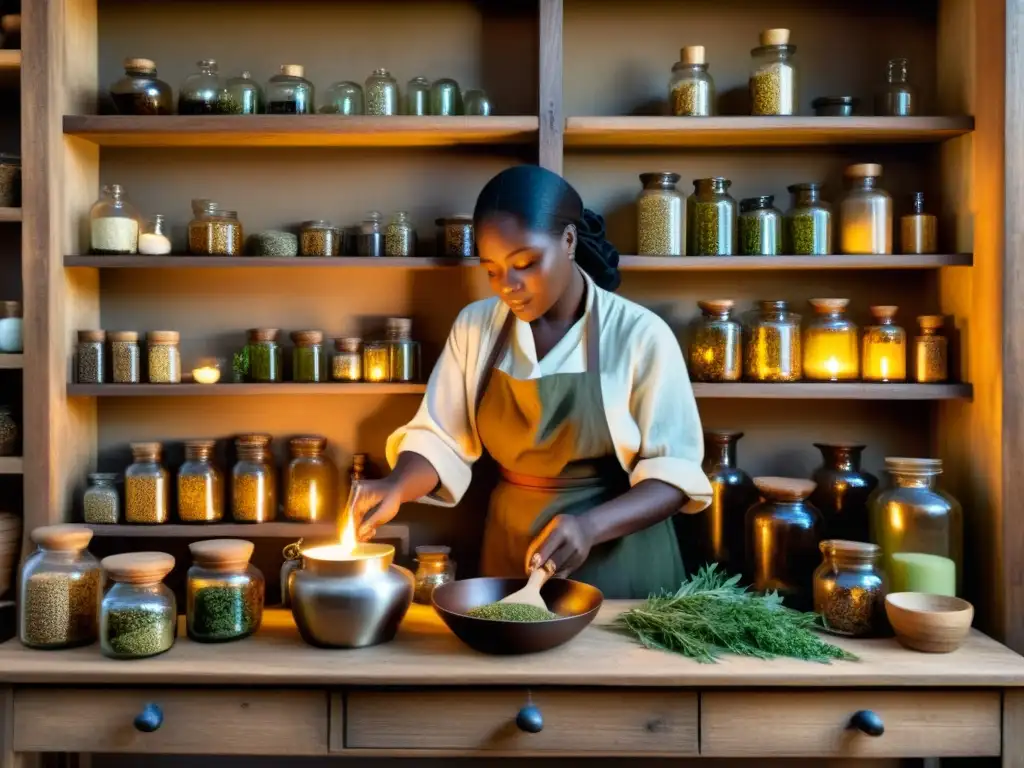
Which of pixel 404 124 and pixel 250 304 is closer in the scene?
pixel 404 124

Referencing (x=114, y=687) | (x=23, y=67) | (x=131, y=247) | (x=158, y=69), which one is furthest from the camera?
(x=158, y=69)

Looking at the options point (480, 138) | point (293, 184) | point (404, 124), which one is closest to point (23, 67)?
point (293, 184)

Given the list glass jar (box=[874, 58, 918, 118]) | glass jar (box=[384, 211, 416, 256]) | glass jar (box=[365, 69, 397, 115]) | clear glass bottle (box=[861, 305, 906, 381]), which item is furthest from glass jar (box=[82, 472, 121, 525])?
glass jar (box=[874, 58, 918, 118])

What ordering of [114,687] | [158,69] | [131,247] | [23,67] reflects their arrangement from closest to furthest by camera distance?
[114,687] < [23,67] < [131,247] < [158,69]

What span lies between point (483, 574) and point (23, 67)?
1.57 meters

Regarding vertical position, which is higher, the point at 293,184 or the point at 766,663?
the point at 293,184

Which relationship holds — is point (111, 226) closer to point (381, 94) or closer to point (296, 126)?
point (296, 126)

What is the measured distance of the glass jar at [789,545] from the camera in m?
1.91

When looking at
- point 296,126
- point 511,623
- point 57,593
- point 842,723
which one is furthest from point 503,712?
point 296,126

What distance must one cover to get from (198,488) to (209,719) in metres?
0.77

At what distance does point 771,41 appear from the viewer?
2.12 m

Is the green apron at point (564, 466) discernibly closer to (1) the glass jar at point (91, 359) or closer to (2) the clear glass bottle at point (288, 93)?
(2) the clear glass bottle at point (288, 93)

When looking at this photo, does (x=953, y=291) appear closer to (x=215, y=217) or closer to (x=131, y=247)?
(x=215, y=217)

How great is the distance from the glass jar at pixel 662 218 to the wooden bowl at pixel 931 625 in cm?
95
